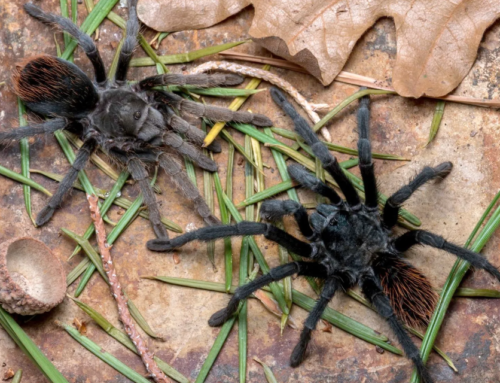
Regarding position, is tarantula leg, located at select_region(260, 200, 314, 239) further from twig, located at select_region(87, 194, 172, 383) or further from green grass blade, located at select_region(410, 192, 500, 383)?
twig, located at select_region(87, 194, 172, 383)

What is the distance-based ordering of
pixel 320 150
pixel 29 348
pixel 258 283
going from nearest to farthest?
pixel 29 348 < pixel 258 283 < pixel 320 150

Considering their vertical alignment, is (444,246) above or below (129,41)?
below

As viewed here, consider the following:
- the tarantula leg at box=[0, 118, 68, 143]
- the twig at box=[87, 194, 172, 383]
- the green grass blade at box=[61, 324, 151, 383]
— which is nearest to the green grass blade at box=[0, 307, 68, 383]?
the green grass blade at box=[61, 324, 151, 383]

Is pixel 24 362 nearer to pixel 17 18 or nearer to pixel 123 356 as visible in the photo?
pixel 123 356

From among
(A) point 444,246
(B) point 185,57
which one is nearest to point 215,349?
(A) point 444,246

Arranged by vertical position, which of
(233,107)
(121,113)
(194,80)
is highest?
(194,80)

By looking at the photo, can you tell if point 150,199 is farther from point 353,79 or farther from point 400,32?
point 400,32
